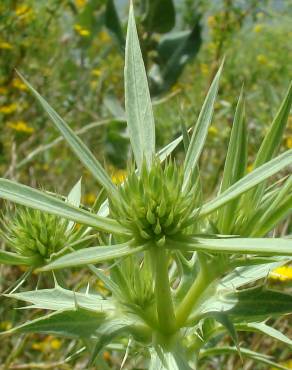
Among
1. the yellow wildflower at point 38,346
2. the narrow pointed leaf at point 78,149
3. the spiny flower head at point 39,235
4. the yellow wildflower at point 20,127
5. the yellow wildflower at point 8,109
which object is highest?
the narrow pointed leaf at point 78,149

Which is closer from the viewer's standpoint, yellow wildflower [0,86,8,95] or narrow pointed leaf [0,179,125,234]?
narrow pointed leaf [0,179,125,234]

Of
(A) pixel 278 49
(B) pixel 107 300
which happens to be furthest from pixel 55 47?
(B) pixel 107 300

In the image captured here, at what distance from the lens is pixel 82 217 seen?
642 mm

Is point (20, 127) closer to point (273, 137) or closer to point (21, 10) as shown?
point (21, 10)

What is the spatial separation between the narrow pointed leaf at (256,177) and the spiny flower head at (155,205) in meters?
0.04

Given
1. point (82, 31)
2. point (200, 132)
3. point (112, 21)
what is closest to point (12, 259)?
point (200, 132)

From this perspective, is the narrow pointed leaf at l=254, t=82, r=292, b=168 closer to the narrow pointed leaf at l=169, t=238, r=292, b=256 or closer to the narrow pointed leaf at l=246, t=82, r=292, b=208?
the narrow pointed leaf at l=246, t=82, r=292, b=208

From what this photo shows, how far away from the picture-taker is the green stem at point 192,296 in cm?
75

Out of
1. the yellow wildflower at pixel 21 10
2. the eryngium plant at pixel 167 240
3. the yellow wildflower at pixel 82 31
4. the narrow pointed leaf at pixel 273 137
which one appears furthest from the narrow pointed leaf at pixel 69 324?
the yellow wildflower at pixel 82 31

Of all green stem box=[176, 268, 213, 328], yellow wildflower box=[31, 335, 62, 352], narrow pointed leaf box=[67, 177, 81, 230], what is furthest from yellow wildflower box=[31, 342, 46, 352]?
green stem box=[176, 268, 213, 328]

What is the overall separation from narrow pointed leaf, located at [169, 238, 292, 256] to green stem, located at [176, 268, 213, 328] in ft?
0.38

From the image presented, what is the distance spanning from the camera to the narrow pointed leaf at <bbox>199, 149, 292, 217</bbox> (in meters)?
0.63

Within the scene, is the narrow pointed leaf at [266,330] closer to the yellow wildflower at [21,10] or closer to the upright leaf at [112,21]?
the upright leaf at [112,21]

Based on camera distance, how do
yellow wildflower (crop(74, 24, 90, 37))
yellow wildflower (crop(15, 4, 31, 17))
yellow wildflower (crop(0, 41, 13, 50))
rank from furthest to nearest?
yellow wildflower (crop(74, 24, 90, 37))
yellow wildflower (crop(15, 4, 31, 17))
yellow wildflower (crop(0, 41, 13, 50))
